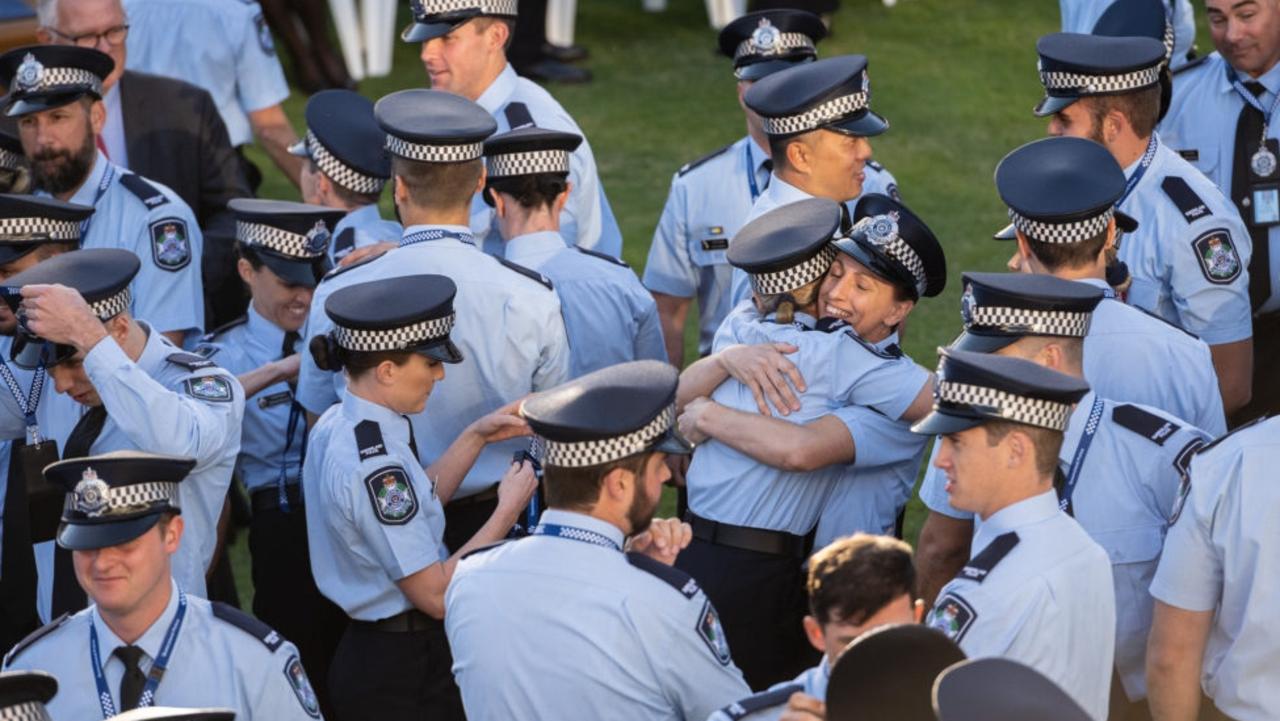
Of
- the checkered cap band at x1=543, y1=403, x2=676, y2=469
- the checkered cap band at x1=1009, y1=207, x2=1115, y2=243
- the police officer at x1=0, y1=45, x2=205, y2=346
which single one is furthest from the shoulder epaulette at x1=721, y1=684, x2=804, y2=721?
the police officer at x1=0, y1=45, x2=205, y2=346

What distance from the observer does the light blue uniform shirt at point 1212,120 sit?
582 centimetres

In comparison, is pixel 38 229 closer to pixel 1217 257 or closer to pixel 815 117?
pixel 815 117

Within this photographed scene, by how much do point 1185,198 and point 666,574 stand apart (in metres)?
2.34

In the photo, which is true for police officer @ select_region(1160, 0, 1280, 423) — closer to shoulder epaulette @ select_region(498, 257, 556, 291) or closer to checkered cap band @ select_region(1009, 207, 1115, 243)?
checkered cap band @ select_region(1009, 207, 1115, 243)

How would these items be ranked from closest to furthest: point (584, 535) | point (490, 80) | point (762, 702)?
point (762, 702), point (584, 535), point (490, 80)

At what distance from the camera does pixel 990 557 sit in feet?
11.1

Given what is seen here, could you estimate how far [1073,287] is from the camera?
13.0 ft

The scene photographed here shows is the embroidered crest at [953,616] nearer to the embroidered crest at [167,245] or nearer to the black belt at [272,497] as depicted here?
the black belt at [272,497]

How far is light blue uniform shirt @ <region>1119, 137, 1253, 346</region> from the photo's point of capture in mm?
5004

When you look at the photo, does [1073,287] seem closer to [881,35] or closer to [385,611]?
[385,611]

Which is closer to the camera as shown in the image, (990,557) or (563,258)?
(990,557)

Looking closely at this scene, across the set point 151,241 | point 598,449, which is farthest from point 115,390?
point 151,241

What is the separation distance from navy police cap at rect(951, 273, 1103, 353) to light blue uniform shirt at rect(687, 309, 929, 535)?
32cm

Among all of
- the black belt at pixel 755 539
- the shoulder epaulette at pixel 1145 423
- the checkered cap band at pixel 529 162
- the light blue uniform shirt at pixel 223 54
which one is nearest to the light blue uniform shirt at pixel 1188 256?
the shoulder epaulette at pixel 1145 423
